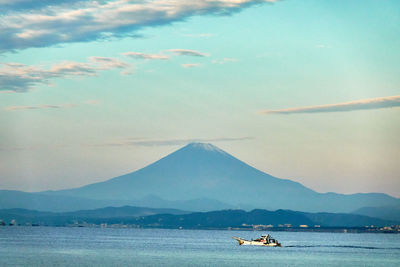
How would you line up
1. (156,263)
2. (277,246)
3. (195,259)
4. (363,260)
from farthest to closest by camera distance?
(277,246)
(363,260)
(195,259)
(156,263)

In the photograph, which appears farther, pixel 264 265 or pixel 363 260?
pixel 363 260

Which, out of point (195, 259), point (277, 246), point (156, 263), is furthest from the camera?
point (277, 246)

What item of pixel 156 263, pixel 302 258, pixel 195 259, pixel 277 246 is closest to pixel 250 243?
pixel 277 246

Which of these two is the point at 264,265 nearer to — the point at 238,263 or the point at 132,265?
the point at 238,263

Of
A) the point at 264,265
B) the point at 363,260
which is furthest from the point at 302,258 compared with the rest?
the point at 264,265

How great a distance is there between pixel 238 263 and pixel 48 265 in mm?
26153

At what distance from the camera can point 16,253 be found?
114 metres

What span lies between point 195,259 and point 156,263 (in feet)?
36.6

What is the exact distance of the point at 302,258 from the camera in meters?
118

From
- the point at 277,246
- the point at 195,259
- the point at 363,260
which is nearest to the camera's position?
the point at 195,259

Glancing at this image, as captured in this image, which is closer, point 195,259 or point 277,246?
point 195,259

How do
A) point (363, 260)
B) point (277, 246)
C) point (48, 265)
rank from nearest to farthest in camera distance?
point (48, 265)
point (363, 260)
point (277, 246)

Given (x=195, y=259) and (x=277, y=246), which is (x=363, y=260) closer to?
(x=195, y=259)

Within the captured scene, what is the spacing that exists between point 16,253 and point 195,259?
2774 cm
